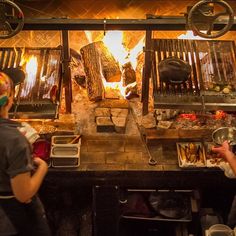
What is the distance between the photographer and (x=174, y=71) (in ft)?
16.8

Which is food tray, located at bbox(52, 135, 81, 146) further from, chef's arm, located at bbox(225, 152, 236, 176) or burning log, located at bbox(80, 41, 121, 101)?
chef's arm, located at bbox(225, 152, 236, 176)

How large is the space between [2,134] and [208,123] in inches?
119

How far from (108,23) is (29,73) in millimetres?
1301

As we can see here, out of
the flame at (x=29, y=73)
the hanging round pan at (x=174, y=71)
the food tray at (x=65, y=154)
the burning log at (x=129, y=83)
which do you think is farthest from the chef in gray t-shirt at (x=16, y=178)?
the burning log at (x=129, y=83)

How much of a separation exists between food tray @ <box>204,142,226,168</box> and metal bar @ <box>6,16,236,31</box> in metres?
1.48

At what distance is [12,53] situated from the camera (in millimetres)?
5738

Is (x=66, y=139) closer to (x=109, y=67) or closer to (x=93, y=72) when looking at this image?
(x=93, y=72)

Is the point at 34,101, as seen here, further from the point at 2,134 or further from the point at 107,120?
the point at 2,134

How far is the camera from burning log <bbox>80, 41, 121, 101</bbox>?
19.2ft

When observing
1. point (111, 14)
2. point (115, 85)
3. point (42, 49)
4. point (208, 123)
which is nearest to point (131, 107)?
point (115, 85)

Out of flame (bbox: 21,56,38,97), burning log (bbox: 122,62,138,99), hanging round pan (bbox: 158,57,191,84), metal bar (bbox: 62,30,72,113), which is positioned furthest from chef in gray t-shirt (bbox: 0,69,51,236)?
burning log (bbox: 122,62,138,99)

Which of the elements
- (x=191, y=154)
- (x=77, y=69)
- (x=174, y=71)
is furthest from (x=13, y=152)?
(x=77, y=69)

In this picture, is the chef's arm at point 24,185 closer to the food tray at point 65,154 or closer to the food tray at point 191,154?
the food tray at point 65,154

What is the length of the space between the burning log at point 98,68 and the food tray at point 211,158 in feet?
5.23
